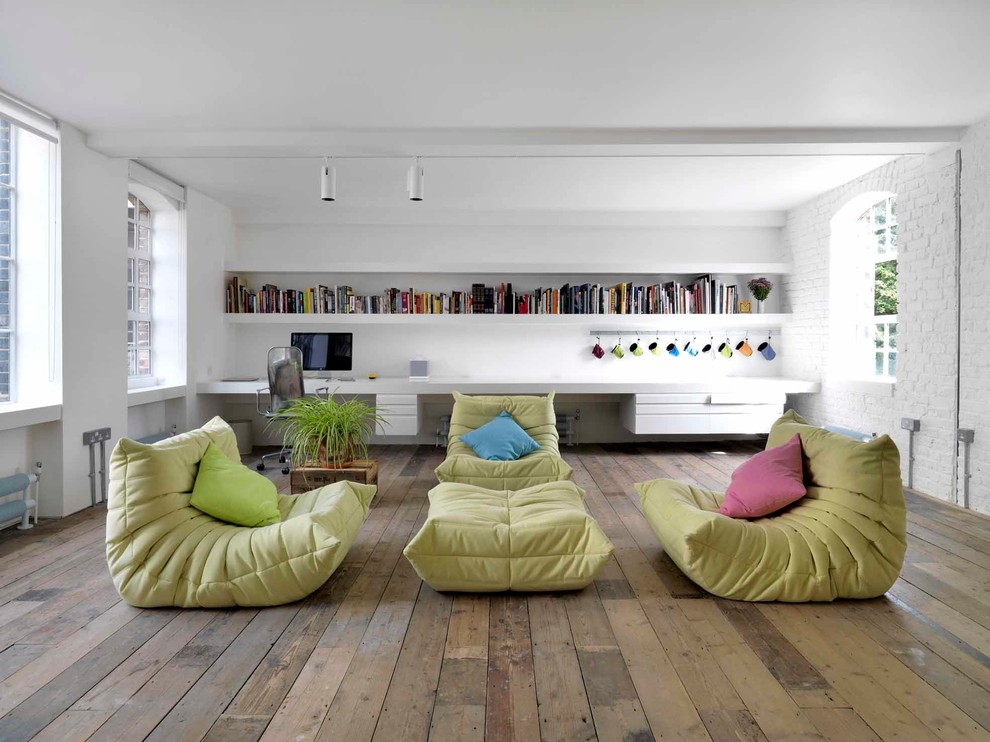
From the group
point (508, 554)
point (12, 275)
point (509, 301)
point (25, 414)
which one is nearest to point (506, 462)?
point (508, 554)

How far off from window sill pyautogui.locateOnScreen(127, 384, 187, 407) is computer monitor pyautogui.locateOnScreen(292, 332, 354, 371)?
5.04 ft

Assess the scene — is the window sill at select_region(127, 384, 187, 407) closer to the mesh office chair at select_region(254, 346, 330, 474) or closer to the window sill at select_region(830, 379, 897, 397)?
the mesh office chair at select_region(254, 346, 330, 474)

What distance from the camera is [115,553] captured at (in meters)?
2.79

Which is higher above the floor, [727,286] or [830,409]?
[727,286]

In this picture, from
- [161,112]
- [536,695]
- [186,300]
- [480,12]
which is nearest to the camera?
[536,695]

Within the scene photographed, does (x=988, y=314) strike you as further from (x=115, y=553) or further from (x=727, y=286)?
(x=115, y=553)

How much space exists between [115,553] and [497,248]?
210 inches

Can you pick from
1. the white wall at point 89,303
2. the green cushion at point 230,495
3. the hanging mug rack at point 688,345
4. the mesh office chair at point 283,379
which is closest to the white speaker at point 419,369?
the mesh office chair at point 283,379

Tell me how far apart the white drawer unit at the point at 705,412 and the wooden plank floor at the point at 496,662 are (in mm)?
3215

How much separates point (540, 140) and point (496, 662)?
3562mm

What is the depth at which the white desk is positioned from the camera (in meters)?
6.50

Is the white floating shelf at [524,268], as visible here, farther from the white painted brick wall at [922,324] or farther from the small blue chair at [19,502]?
the small blue chair at [19,502]

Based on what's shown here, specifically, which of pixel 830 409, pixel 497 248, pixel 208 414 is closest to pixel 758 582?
pixel 830 409

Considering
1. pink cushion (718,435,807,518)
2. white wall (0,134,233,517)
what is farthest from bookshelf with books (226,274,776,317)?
pink cushion (718,435,807,518)
